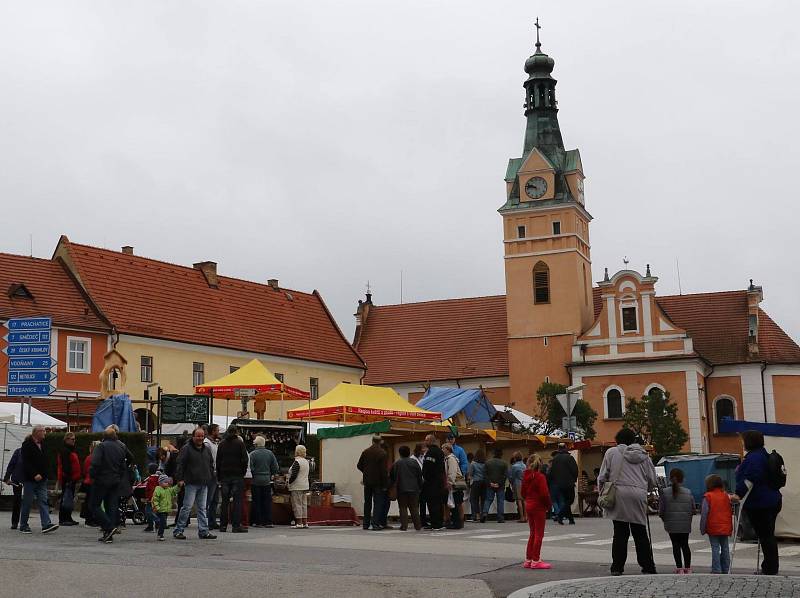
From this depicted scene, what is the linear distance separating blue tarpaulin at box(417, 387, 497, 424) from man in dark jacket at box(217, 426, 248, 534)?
1547cm

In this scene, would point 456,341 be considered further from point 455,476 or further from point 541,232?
point 455,476

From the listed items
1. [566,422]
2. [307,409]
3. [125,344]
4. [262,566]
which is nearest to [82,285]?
[125,344]

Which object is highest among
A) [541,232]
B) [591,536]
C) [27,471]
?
[541,232]

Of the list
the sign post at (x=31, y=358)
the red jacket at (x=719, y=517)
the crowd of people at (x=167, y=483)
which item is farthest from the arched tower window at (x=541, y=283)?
the red jacket at (x=719, y=517)

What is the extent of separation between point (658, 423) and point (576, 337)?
8893mm

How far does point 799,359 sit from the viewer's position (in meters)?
57.2

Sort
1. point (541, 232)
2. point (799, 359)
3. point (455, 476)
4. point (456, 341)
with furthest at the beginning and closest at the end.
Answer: point (456, 341)
point (541, 232)
point (799, 359)
point (455, 476)

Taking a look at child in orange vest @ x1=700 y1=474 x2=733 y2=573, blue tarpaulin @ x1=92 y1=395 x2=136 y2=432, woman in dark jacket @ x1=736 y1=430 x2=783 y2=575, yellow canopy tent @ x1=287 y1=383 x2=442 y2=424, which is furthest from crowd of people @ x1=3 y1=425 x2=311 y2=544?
woman in dark jacket @ x1=736 y1=430 x2=783 y2=575

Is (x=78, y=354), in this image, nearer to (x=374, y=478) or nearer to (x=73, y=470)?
(x=73, y=470)

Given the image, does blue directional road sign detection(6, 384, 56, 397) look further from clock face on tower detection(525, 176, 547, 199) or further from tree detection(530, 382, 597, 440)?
clock face on tower detection(525, 176, 547, 199)

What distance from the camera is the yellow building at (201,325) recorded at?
152ft

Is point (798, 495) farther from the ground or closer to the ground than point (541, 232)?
closer to the ground

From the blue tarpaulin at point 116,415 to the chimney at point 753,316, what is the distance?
39408mm

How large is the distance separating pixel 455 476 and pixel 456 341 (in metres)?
43.2
